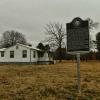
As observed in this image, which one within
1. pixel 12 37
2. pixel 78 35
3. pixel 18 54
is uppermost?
pixel 12 37

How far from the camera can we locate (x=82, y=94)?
956cm

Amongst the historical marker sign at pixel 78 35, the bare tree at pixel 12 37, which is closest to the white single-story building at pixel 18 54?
the historical marker sign at pixel 78 35

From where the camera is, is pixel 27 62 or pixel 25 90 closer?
pixel 25 90

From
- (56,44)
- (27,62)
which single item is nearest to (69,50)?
(27,62)

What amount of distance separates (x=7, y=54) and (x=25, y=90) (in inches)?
1541

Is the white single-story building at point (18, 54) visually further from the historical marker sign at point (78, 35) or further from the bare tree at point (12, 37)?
the bare tree at point (12, 37)

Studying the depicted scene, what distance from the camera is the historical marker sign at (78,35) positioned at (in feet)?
32.7

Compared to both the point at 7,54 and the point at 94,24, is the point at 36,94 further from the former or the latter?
the point at 94,24

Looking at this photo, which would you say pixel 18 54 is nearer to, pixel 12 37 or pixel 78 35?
pixel 78 35

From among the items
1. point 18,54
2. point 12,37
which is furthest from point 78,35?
point 12,37

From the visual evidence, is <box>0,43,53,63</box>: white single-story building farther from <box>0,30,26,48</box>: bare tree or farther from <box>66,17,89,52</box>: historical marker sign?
<box>0,30,26,48</box>: bare tree

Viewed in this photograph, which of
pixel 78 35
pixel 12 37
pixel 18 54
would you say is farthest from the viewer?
pixel 12 37

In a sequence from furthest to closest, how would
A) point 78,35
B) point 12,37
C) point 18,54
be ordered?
point 12,37 → point 18,54 → point 78,35

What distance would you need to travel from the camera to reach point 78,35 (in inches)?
396
